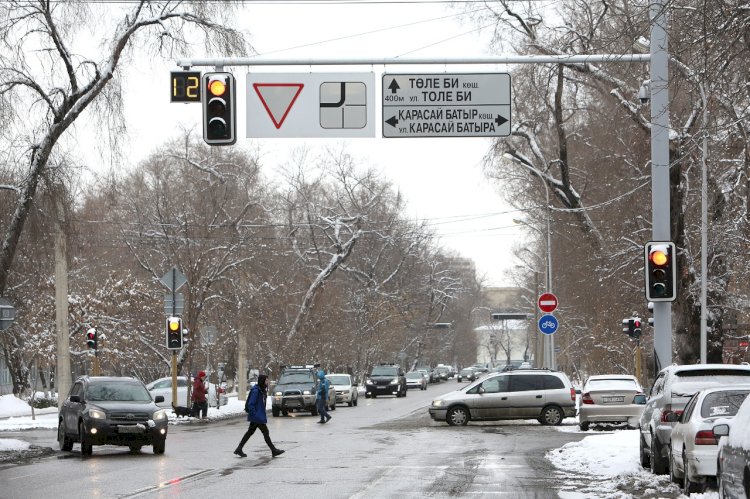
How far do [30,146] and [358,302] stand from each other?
54.3 metres

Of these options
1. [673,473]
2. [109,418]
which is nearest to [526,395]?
[109,418]

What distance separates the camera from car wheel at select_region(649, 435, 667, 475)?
57.4 ft

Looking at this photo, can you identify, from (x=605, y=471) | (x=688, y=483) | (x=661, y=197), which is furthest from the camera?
(x=661, y=197)

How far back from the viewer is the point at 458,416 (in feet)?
118

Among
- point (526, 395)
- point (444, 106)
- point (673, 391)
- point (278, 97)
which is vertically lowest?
point (526, 395)

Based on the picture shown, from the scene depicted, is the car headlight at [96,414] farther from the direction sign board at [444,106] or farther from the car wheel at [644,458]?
the car wheel at [644,458]

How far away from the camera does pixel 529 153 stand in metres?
48.7

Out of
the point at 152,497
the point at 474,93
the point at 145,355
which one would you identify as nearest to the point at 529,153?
the point at 145,355

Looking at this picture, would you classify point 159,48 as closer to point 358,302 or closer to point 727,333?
point 727,333

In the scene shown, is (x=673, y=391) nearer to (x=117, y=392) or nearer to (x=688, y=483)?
(x=688, y=483)

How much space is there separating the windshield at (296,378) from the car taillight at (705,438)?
110ft

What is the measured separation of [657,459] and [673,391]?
1105 mm

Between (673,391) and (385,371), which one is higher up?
(673,391)

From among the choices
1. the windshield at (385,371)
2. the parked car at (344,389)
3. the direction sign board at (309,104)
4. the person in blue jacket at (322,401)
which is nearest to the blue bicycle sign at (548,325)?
the person in blue jacket at (322,401)
